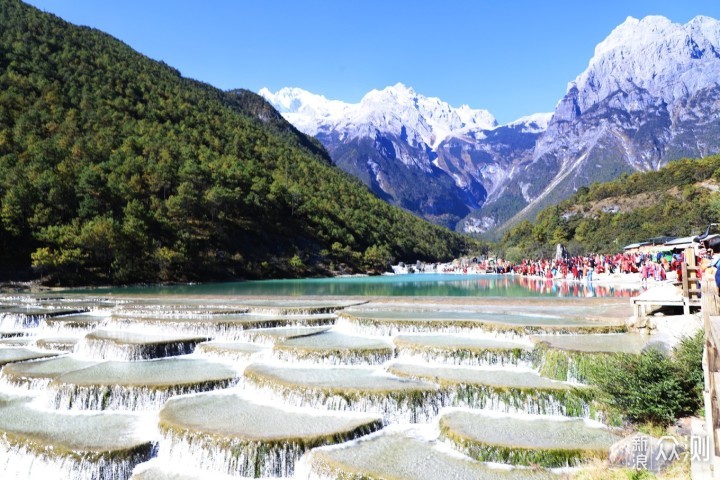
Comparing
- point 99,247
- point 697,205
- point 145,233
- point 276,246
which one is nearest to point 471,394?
point 99,247

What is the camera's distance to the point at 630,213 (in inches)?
4742

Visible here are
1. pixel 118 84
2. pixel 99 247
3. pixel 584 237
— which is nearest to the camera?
pixel 99 247

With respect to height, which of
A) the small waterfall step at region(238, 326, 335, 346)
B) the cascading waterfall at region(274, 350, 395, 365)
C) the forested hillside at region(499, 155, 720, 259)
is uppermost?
the forested hillside at region(499, 155, 720, 259)

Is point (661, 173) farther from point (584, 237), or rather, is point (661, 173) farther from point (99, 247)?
point (99, 247)

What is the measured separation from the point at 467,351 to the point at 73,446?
33.7 ft

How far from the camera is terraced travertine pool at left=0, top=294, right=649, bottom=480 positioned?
1034 cm

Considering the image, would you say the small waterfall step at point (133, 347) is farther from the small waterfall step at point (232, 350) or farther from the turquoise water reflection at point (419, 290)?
the turquoise water reflection at point (419, 290)

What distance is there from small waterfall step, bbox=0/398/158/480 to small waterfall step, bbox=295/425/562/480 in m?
3.66

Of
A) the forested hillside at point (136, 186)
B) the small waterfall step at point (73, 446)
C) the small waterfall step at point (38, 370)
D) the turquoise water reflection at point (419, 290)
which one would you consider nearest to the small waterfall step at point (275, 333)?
the small waterfall step at point (38, 370)

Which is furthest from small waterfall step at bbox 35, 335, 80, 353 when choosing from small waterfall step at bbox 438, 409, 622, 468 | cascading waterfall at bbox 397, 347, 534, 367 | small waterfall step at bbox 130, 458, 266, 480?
small waterfall step at bbox 438, 409, 622, 468

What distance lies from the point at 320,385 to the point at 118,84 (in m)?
113

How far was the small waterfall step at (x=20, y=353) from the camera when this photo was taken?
59.2 ft

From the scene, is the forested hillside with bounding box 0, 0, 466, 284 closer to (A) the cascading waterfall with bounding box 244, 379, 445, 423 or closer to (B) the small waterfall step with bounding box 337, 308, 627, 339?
(B) the small waterfall step with bounding box 337, 308, 627, 339

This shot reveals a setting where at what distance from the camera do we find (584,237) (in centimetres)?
12169
